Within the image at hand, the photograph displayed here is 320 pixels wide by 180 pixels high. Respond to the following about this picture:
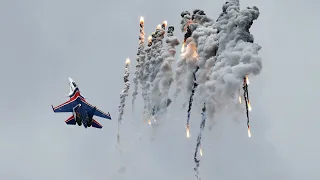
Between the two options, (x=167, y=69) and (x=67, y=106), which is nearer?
(x=167, y=69)

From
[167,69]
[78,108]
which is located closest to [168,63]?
[167,69]

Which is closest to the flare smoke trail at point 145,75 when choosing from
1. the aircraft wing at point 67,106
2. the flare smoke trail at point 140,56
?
the flare smoke trail at point 140,56

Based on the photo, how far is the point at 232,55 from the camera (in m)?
77.9

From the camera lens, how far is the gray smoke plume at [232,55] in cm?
7562

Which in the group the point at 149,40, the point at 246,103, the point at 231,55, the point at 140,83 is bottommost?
the point at 246,103

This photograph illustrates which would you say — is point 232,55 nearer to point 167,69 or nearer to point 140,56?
point 167,69

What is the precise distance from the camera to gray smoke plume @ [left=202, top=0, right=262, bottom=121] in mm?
75625

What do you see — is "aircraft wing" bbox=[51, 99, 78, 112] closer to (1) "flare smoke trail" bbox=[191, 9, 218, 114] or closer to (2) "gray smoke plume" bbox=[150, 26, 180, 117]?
(2) "gray smoke plume" bbox=[150, 26, 180, 117]

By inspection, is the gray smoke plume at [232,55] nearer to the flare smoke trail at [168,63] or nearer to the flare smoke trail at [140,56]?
the flare smoke trail at [168,63]

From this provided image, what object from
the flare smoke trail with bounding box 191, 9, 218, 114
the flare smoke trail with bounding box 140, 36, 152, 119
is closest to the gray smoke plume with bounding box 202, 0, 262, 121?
the flare smoke trail with bounding box 191, 9, 218, 114

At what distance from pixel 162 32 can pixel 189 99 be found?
17.3 meters

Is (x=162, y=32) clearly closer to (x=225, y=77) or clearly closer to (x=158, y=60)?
(x=158, y=60)

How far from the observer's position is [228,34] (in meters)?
81.5

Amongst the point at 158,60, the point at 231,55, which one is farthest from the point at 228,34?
the point at 158,60
